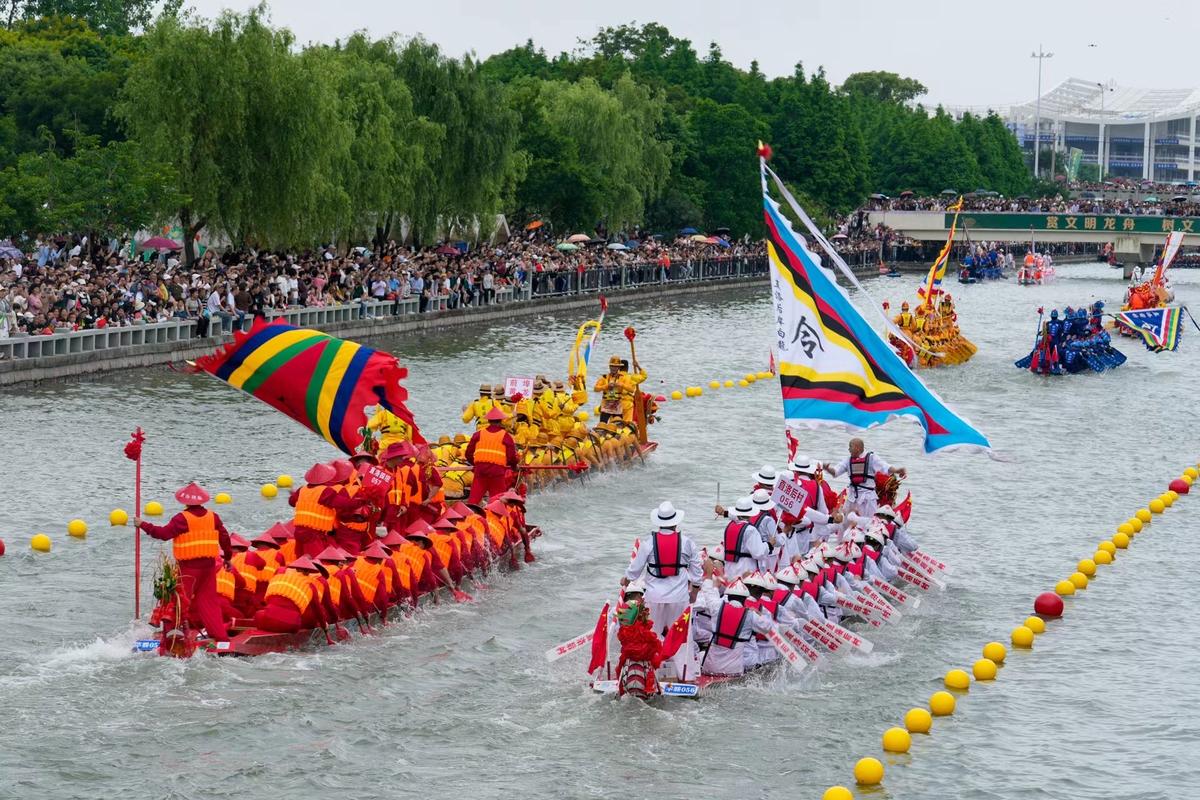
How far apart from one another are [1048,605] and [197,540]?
34.8 ft

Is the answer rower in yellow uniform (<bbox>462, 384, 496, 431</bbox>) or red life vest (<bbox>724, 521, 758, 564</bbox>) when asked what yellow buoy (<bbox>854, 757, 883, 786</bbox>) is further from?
rower in yellow uniform (<bbox>462, 384, 496, 431</bbox>)

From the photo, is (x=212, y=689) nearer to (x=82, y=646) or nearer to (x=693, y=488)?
(x=82, y=646)

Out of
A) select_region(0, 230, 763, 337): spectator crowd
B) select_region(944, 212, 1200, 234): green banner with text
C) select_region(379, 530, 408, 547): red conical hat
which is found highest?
select_region(944, 212, 1200, 234): green banner with text

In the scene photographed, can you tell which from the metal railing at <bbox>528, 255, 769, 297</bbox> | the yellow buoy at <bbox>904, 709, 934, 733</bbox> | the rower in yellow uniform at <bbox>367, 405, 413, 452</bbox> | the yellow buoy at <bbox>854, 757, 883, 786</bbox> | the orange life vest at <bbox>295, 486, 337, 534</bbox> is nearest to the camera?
the yellow buoy at <bbox>854, 757, 883, 786</bbox>

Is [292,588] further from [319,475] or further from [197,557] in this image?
[319,475]

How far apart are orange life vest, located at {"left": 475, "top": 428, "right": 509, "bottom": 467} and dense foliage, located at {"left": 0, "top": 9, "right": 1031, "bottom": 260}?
757 inches

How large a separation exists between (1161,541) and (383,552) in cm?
1297

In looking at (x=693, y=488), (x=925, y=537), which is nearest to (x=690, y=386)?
(x=693, y=488)

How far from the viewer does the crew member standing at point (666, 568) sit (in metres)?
16.2

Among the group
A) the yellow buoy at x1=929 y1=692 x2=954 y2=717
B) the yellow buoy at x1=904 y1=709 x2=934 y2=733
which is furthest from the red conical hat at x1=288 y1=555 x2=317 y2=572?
the yellow buoy at x1=929 y1=692 x2=954 y2=717

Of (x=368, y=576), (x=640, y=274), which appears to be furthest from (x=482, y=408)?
(x=640, y=274)

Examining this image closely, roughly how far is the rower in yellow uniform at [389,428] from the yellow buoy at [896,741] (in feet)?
33.4

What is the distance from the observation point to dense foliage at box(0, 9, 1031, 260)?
4047cm

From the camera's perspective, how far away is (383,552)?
714 inches
